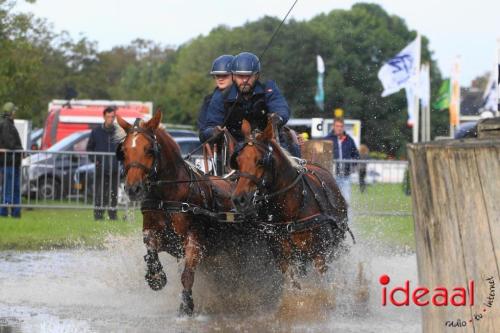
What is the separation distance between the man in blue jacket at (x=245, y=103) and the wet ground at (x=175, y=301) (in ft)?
4.97

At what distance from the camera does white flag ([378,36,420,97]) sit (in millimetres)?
42000

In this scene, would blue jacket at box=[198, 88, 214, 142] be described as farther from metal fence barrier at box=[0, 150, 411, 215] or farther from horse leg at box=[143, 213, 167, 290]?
metal fence barrier at box=[0, 150, 411, 215]

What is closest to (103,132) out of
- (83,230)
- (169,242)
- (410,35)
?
(83,230)

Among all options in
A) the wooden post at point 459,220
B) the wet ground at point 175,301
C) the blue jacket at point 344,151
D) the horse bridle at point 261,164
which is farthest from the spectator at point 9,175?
the wooden post at point 459,220

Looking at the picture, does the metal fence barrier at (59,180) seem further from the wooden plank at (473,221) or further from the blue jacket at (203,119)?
the wooden plank at (473,221)

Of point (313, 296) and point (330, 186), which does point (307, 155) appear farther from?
point (313, 296)

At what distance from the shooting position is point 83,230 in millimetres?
19047

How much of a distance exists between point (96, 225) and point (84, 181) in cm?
232

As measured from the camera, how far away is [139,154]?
10305mm

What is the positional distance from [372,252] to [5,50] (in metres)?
19.8

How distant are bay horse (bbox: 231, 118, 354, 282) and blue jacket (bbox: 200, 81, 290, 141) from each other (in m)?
0.90

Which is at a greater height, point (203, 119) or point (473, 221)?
point (203, 119)

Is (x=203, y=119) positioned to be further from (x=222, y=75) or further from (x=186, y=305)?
(x=186, y=305)

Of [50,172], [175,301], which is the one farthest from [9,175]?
[175,301]
